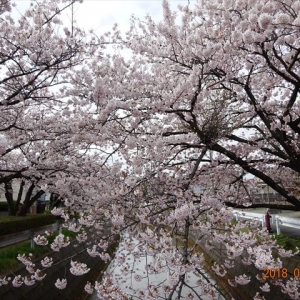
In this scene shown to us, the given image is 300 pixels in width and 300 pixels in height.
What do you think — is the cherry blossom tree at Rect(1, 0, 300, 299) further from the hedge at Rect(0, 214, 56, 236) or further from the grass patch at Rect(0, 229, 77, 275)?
the hedge at Rect(0, 214, 56, 236)

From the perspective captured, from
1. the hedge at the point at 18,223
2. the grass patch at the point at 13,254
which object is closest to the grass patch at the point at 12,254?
the grass patch at the point at 13,254

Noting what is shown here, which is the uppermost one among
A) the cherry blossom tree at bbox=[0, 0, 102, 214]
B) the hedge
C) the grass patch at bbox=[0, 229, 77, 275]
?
the cherry blossom tree at bbox=[0, 0, 102, 214]

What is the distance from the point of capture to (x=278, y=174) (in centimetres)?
789

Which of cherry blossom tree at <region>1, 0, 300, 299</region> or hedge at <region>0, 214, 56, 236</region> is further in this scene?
hedge at <region>0, 214, 56, 236</region>

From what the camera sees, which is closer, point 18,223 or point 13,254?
point 13,254

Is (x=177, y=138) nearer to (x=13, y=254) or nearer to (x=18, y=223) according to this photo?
(x=13, y=254)

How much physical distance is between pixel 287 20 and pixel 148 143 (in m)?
2.44

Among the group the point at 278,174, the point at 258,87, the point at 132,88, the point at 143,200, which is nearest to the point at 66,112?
the point at 132,88

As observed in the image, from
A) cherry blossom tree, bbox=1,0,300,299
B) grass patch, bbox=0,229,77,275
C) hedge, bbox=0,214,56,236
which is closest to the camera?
cherry blossom tree, bbox=1,0,300,299

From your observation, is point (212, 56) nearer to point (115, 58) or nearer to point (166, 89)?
point (166, 89)

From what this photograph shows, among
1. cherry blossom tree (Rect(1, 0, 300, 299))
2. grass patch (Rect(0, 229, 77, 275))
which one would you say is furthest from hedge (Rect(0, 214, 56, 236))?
cherry blossom tree (Rect(1, 0, 300, 299))

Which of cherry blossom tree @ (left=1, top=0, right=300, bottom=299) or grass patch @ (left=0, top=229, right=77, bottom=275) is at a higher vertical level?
cherry blossom tree @ (left=1, top=0, right=300, bottom=299)

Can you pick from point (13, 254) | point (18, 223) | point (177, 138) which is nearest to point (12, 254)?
point (13, 254)

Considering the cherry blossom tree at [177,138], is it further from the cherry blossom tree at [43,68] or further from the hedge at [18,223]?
the hedge at [18,223]
